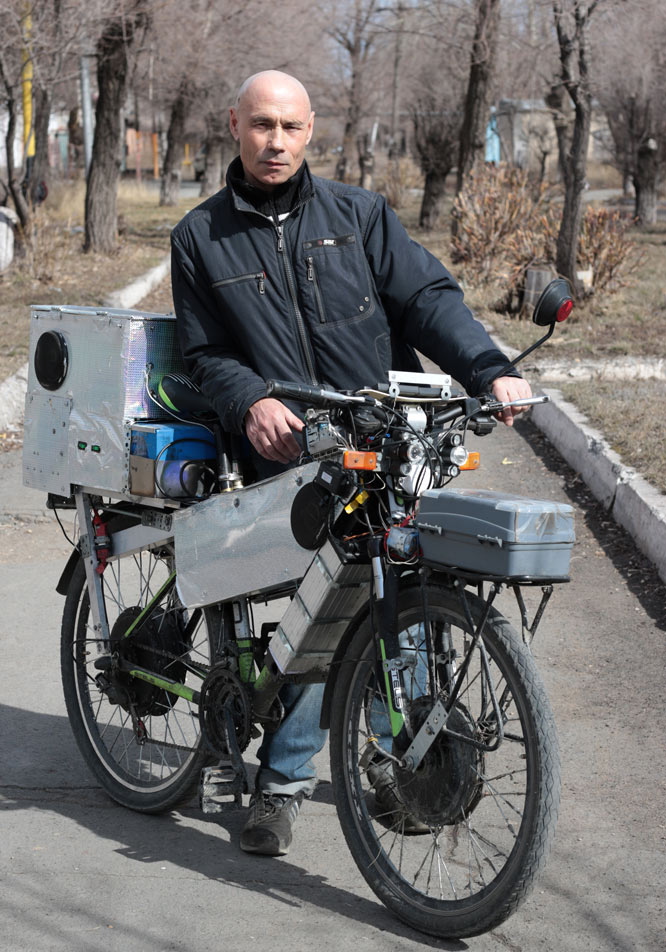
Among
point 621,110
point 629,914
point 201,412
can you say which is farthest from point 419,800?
point 621,110

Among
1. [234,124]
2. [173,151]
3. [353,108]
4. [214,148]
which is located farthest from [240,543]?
[353,108]

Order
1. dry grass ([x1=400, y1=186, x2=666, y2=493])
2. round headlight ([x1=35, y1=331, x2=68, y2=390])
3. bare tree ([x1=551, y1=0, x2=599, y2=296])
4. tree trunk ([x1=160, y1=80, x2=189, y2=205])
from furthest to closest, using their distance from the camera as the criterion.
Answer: tree trunk ([x1=160, y1=80, x2=189, y2=205]), bare tree ([x1=551, y1=0, x2=599, y2=296]), dry grass ([x1=400, y1=186, x2=666, y2=493]), round headlight ([x1=35, y1=331, x2=68, y2=390])

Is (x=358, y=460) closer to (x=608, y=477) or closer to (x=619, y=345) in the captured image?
(x=608, y=477)

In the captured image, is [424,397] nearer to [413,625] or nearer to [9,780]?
[413,625]

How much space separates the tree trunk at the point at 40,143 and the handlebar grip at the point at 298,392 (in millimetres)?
16000

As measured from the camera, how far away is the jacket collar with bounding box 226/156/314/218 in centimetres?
346

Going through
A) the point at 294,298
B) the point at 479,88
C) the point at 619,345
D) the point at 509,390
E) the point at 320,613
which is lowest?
the point at 619,345

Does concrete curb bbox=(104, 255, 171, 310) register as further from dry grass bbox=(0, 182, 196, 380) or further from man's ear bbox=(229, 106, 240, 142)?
man's ear bbox=(229, 106, 240, 142)

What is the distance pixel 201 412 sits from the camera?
359cm

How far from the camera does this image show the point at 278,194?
136 inches

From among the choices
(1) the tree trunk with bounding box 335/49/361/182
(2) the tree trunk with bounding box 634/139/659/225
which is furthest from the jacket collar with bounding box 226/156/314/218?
(1) the tree trunk with bounding box 335/49/361/182

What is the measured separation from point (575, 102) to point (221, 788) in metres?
12.4

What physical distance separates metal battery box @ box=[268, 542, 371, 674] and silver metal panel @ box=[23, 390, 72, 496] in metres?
0.98

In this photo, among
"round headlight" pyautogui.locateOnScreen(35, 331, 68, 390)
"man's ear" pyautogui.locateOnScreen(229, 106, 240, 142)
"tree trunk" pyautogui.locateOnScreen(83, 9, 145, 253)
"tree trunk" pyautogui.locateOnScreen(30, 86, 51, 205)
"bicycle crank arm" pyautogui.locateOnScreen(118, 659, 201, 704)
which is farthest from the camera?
"tree trunk" pyautogui.locateOnScreen(83, 9, 145, 253)
